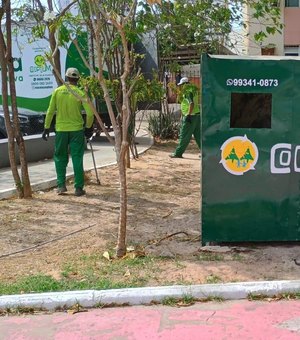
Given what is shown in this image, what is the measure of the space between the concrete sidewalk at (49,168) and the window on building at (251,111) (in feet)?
13.9

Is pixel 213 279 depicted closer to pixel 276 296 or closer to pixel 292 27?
pixel 276 296

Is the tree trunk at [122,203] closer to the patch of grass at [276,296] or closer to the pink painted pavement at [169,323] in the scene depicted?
the pink painted pavement at [169,323]

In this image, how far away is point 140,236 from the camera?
574 centimetres

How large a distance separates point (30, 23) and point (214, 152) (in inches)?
278

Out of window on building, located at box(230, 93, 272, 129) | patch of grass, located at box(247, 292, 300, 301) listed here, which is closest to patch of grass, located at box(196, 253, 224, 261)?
patch of grass, located at box(247, 292, 300, 301)

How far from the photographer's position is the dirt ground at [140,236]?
467cm

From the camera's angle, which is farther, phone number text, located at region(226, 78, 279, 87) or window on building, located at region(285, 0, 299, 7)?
window on building, located at region(285, 0, 299, 7)

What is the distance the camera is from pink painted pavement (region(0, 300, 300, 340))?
3555 mm

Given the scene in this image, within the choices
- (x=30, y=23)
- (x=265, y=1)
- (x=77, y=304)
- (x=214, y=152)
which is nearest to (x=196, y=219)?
(x=214, y=152)

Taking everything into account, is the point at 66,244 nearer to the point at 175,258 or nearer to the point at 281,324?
the point at 175,258

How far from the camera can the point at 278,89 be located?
15.8 feet

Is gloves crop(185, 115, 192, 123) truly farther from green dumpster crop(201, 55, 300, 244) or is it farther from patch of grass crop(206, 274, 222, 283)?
patch of grass crop(206, 274, 222, 283)

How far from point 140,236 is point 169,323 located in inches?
81.2

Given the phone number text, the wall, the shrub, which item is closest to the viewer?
the phone number text
